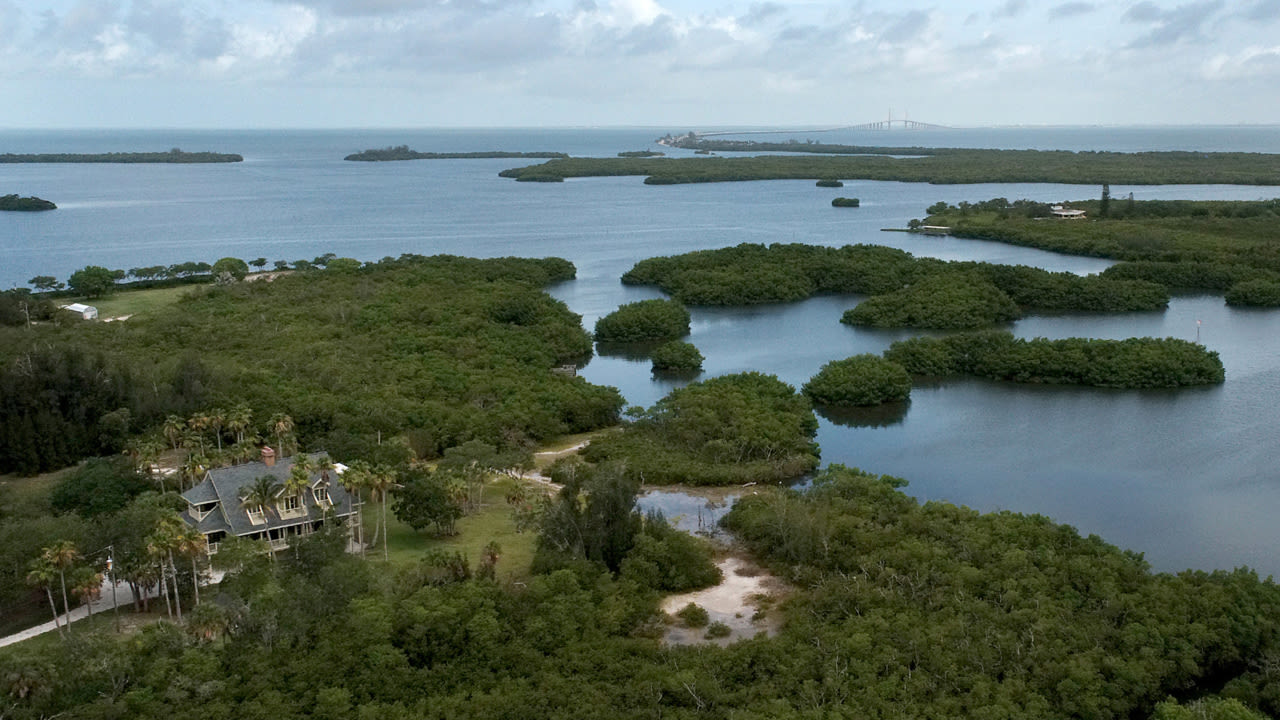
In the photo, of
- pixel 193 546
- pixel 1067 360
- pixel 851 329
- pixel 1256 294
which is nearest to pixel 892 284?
pixel 851 329

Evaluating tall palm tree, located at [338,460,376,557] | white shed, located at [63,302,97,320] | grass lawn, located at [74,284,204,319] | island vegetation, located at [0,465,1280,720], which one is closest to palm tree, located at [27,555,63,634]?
island vegetation, located at [0,465,1280,720]

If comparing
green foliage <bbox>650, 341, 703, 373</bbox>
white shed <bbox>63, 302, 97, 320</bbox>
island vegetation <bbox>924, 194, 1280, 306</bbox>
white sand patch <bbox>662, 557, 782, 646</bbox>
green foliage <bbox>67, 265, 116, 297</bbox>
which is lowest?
white sand patch <bbox>662, 557, 782, 646</bbox>

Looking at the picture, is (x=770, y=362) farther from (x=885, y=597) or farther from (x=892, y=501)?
(x=885, y=597)

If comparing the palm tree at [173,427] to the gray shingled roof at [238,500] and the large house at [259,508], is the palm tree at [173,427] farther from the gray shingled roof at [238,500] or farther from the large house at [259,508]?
the gray shingled roof at [238,500]

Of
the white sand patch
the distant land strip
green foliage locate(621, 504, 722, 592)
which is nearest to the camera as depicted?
the white sand patch

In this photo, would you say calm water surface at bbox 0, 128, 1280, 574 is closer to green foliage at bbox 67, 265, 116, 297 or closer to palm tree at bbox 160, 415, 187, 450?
green foliage at bbox 67, 265, 116, 297

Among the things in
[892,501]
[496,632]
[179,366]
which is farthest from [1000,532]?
[179,366]

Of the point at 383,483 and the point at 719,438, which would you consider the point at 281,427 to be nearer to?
the point at 383,483
